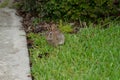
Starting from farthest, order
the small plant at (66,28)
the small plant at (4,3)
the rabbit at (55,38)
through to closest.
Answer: the small plant at (4,3) → the small plant at (66,28) → the rabbit at (55,38)

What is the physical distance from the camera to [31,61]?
521cm

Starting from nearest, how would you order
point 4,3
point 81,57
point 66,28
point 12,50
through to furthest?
point 81,57 → point 12,50 → point 66,28 → point 4,3

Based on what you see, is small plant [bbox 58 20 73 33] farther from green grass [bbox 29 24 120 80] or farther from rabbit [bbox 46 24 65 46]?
rabbit [bbox 46 24 65 46]

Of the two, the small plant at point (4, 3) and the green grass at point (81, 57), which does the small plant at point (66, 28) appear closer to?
the green grass at point (81, 57)

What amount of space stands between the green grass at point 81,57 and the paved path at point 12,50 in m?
0.13

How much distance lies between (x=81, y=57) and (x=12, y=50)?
1.05 meters

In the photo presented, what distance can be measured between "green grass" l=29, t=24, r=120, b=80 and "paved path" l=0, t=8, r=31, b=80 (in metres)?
0.13

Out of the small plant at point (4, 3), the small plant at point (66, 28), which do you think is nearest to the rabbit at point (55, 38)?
the small plant at point (66, 28)

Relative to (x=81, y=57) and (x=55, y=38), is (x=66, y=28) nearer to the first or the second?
(x=55, y=38)

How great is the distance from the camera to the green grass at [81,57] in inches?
185

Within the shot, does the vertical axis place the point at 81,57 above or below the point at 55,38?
below

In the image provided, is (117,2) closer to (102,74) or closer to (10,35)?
(10,35)

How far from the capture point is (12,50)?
5543 mm

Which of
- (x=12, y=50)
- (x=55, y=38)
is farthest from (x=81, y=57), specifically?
(x=12, y=50)
